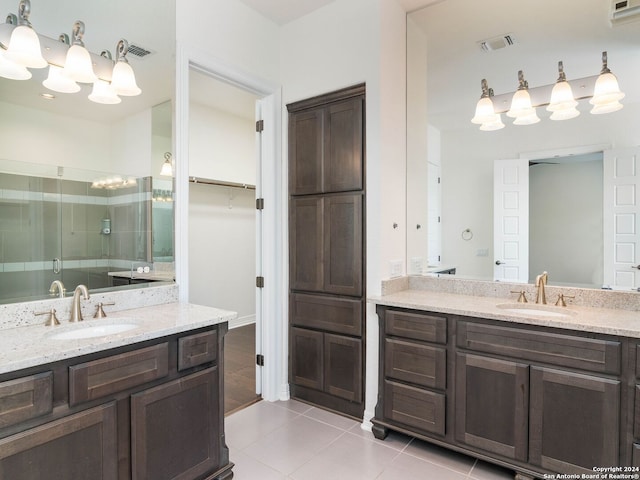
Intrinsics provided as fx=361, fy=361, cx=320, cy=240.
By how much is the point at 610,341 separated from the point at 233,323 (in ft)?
14.8

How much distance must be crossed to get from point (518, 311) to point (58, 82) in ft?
9.83

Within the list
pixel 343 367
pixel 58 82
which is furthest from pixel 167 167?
pixel 343 367

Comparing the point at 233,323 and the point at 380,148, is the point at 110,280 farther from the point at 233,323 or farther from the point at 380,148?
the point at 233,323

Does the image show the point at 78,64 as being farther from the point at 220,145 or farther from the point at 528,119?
the point at 220,145

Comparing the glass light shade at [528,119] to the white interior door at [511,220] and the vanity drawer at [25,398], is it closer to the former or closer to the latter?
the white interior door at [511,220]

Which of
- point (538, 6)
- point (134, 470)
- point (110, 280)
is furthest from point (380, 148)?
point (134, 470)

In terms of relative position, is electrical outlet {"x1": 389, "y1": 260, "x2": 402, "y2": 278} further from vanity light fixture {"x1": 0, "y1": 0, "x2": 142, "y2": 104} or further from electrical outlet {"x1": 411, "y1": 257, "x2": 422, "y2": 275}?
vanity light fixture {"x1": 0, "y1": 0, "x2": 142, "y2": 104}

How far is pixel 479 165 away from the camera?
111 inches

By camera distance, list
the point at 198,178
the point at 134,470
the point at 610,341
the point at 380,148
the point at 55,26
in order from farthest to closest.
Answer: the point at 198,178 → the point at 380,148 → the point at 55,26 → the point at 610,341 → the point at 134,470

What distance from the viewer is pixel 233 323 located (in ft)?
17.5

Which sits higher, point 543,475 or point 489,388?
point 489,388

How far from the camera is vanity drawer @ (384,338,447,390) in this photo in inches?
87.8

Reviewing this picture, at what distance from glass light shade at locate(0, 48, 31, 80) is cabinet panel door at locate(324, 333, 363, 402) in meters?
2.43

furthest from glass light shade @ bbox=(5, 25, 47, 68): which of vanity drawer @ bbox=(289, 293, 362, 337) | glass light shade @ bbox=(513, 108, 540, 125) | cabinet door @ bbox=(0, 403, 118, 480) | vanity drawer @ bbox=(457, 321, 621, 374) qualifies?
glass light shade @ bbox=(513, 108, 540, 125)
